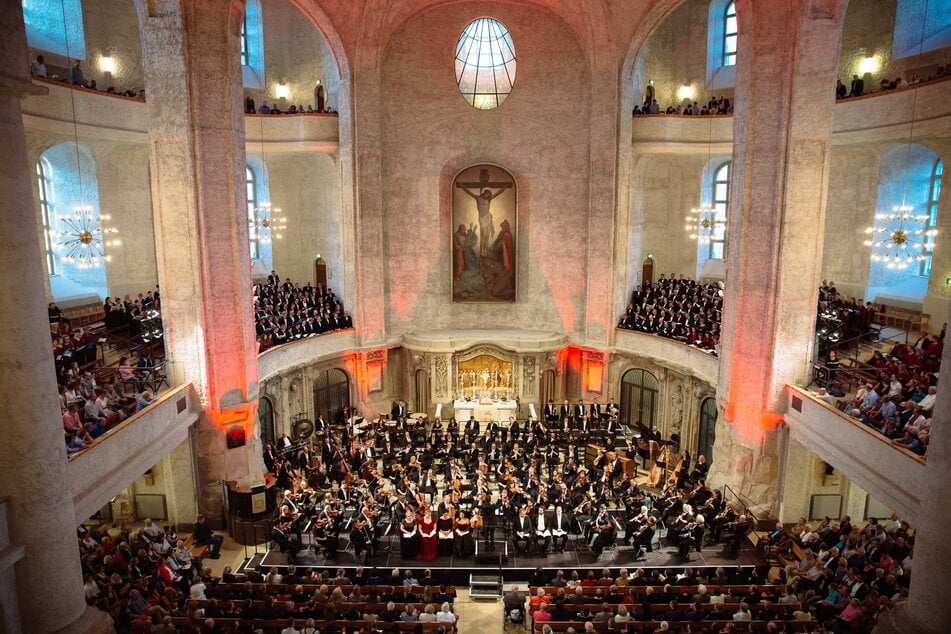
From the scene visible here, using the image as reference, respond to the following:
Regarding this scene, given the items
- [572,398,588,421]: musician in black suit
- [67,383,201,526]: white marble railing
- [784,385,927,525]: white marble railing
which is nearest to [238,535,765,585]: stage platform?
[784,385,927,525]: white marble railing

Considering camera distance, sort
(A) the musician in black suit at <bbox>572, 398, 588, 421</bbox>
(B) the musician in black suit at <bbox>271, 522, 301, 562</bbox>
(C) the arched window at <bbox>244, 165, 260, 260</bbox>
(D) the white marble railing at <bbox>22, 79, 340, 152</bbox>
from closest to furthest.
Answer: (B) the musician in black suit at <bbox>271, 522, 301, 562</bbox>
(D) the white marble railing at <bbox>22, 79, 340, 152</bbox>
(A) the musician in black suit at <bbox>572, 398, 588, 421</bbox>
(C) the arched window at <bbox>244, 165, 260, 260</bbox>

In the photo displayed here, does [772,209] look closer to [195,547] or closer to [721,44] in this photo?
[721,44]

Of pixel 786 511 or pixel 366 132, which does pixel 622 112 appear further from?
pixel 786 511

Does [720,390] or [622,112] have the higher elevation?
[622,112]

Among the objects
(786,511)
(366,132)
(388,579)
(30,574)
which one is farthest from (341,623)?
(366,132)

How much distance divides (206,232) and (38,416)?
24.4ft

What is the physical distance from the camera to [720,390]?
18375mm

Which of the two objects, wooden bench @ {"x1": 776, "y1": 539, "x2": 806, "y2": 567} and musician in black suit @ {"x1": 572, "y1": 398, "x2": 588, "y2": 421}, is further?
musician in black suit @ {"x1": 572, "y1": 398, "x2": 588, "y2": 421}

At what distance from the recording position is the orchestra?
1558 cm

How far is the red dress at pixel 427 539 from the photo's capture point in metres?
15.5

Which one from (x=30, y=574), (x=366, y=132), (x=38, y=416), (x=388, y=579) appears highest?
(x=366, y=132)

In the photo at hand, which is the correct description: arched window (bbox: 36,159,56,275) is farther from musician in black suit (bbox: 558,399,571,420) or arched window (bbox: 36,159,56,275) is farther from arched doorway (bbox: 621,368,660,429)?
arched doorway (bbox: 621,368,660,429)

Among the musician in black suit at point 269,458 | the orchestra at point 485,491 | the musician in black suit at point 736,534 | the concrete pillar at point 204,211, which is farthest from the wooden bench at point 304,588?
the musician in black suit at point 736,534

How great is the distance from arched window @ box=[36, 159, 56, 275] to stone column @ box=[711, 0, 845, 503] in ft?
68.4
